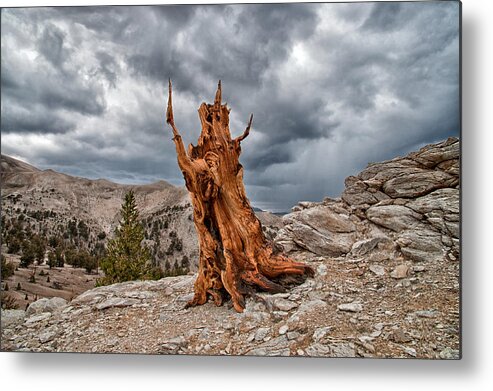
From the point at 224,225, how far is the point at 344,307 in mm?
1532

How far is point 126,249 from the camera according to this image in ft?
12.5

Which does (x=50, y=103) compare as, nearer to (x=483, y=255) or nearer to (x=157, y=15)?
(x=157, y=15)

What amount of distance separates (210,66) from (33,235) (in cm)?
263

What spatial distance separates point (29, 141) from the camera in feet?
11.8

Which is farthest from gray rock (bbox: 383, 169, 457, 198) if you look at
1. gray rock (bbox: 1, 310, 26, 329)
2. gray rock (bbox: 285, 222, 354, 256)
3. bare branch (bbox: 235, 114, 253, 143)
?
gray rock (bbox: 1, 310, 26, 329)

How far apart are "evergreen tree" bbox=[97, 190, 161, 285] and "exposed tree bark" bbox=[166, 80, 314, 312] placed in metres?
0.73

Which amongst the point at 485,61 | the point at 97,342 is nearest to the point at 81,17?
the point at 97,342

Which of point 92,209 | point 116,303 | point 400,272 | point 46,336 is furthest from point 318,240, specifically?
point 46,336

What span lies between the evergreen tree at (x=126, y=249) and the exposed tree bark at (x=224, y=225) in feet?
2.39

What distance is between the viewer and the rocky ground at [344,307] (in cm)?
322

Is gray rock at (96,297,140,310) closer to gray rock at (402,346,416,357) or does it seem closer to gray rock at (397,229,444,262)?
gray rock at (402,346,416,357)

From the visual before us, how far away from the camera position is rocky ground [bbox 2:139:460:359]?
3.22 m

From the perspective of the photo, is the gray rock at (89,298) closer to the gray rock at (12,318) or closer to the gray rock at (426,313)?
the gray rock at (12,318)

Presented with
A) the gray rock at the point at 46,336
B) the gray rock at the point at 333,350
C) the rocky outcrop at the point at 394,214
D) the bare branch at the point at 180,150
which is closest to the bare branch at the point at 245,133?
the bare branch at the point at 180,150
